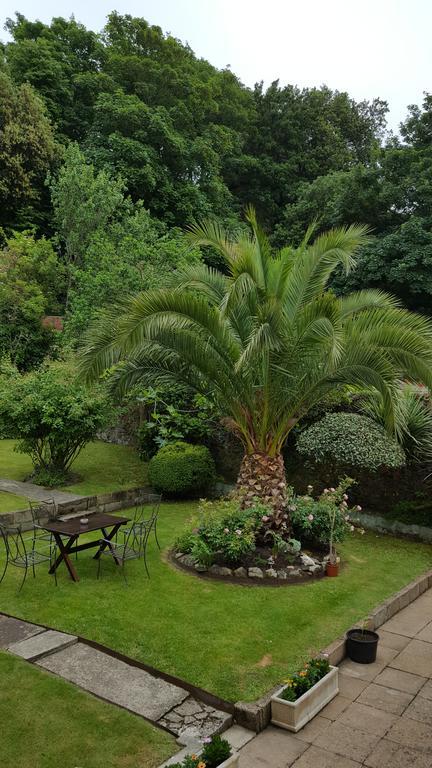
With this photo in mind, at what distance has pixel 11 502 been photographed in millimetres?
10211

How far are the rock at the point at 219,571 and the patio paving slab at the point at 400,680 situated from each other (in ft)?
8.50

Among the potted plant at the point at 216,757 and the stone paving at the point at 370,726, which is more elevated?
the potted plant at the point at 216,757

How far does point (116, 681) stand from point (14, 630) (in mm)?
1512

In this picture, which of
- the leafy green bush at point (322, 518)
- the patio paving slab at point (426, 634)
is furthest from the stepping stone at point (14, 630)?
the patio paving slab at point (426, 634)

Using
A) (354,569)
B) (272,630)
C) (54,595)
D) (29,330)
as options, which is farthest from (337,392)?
(29,330)

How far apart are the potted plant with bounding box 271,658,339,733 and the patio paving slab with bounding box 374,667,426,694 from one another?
58cm

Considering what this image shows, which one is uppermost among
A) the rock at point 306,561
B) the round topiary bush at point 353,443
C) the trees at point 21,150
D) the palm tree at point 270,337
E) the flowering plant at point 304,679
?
the trees at point 21,150

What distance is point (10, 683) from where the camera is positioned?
487 cm

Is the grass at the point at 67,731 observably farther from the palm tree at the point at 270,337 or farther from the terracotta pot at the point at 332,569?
the palm tree at the point at 270,337

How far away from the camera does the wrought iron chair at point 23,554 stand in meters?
6.82

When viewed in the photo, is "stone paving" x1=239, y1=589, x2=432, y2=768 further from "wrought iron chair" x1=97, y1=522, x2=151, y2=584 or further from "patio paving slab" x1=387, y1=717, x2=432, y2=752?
"wrought iron chair" x1=97, y1=522, x2=151, y2=584

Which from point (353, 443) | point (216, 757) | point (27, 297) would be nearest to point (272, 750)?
point (216, 757)

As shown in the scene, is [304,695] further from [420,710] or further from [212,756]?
[212,756]

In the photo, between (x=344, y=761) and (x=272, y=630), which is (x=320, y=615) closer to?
(x=272, y=630)
